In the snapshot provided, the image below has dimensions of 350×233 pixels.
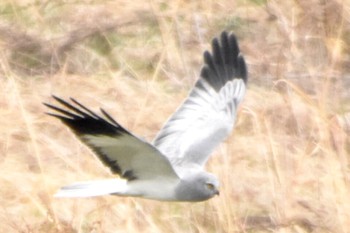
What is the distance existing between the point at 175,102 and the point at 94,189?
240 cm

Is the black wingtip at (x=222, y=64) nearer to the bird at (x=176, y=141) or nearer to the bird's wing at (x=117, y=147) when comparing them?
the bird at (x=176, y=141)

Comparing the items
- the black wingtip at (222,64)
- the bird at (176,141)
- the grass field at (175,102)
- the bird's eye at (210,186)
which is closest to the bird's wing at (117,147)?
the bird at (176,141)

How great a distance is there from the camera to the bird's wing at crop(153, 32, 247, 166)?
7.43 m

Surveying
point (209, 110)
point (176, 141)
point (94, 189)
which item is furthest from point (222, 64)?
point (94, 189)

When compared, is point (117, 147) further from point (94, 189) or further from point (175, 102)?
point (175, 102)

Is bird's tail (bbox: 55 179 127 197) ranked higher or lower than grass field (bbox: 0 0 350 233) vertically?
higher

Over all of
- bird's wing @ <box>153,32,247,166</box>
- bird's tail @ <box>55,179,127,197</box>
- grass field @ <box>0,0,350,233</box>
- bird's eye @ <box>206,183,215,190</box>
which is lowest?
grass field @ <box>0,0,350,233</box>

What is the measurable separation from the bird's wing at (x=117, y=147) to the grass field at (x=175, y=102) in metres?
0.70

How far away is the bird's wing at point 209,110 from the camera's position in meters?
7.43

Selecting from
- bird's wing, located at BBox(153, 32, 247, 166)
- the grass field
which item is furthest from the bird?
the grass field

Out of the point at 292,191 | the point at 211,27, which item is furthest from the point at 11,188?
the point at 211,27

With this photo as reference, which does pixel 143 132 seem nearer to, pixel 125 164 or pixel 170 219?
pixel 170 219

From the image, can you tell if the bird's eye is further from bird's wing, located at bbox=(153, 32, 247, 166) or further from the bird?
bird's wing, located at bbox=(153, 32, 247, 166)

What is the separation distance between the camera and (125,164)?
7012 millimetres
